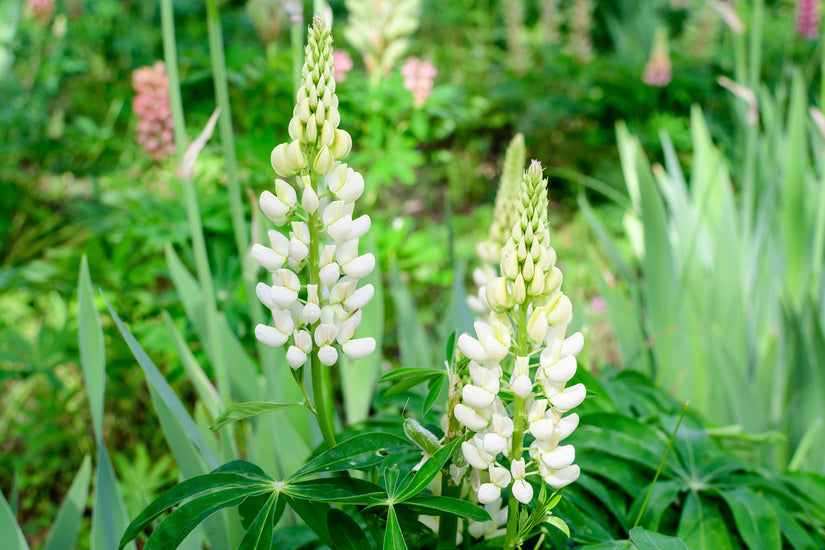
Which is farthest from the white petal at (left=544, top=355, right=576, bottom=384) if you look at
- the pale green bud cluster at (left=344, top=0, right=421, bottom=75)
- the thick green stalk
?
the pale green bud cluster at (left=344, top=0, right=421, bottom=75)

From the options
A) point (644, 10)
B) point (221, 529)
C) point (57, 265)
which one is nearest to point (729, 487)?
point (221, 529)

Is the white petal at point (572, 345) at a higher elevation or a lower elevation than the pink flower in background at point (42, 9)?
lower

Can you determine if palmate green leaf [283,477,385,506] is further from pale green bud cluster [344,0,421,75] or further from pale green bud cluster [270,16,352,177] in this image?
pale green bud cluster [344,0,421,75]

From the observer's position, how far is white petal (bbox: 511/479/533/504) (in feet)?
1.78

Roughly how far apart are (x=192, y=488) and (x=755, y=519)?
2.21ft

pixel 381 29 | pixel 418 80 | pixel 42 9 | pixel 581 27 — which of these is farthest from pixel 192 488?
pixel 581 27

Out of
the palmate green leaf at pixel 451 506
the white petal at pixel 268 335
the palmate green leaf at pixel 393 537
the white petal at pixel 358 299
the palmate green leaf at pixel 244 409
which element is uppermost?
the white petal at pixel 358 299

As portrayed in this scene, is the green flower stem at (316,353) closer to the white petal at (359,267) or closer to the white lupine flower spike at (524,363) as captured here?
the white petal at (359,267)

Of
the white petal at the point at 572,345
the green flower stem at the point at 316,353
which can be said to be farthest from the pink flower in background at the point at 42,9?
the white petal at the point at 572,345

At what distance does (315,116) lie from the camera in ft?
1.90

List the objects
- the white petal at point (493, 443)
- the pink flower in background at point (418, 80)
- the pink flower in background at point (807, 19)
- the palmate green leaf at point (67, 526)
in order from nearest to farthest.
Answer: the white petal at point (493, 443)
the palmate green leaf at point (67, 526)
the pink flower in background at point (418, 80)
the pink flower in background at point (807, 19)

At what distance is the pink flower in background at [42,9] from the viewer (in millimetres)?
3043

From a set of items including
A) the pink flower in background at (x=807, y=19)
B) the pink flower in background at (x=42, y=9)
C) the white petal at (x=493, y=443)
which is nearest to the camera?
the white petal at (x=493, y=443)

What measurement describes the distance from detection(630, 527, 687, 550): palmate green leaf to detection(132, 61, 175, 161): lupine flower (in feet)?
5.48
